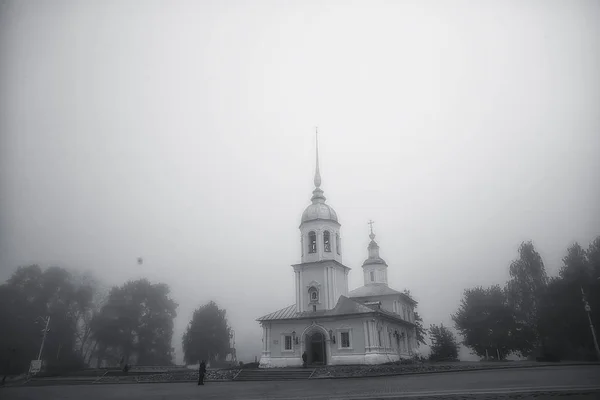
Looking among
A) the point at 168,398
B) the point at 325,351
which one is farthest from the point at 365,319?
the point at 168,398

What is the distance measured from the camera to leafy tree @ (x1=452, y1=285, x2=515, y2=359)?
53.3 metres

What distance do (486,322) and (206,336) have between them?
140 ft

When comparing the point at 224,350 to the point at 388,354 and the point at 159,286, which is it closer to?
the point at 159,286

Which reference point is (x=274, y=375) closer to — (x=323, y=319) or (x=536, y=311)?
(x=323, y=319)

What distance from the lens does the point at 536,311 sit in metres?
50.7

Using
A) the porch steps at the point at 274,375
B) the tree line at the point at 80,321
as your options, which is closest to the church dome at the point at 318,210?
the porch steps at the point at 274,375

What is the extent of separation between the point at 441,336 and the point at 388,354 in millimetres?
28831

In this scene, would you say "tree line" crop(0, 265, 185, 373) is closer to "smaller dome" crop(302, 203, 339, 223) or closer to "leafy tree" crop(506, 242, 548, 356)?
"smaller dome" crop(302, 203, 339, 223)

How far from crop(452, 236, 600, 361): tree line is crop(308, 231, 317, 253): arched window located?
26.0 m

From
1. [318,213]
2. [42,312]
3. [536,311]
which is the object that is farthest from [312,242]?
[42,312]

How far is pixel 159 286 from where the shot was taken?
63062 millimetres

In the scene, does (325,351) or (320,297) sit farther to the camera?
(320,297)

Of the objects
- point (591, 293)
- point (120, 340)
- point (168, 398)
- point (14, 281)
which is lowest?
point (168, 398)

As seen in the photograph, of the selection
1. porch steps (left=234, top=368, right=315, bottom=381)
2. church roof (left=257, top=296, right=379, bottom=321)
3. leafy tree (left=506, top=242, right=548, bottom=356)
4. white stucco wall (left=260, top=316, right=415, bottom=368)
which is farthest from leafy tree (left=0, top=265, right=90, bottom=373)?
leafy tree (left=506, top=242, right=548, bottom=356)
